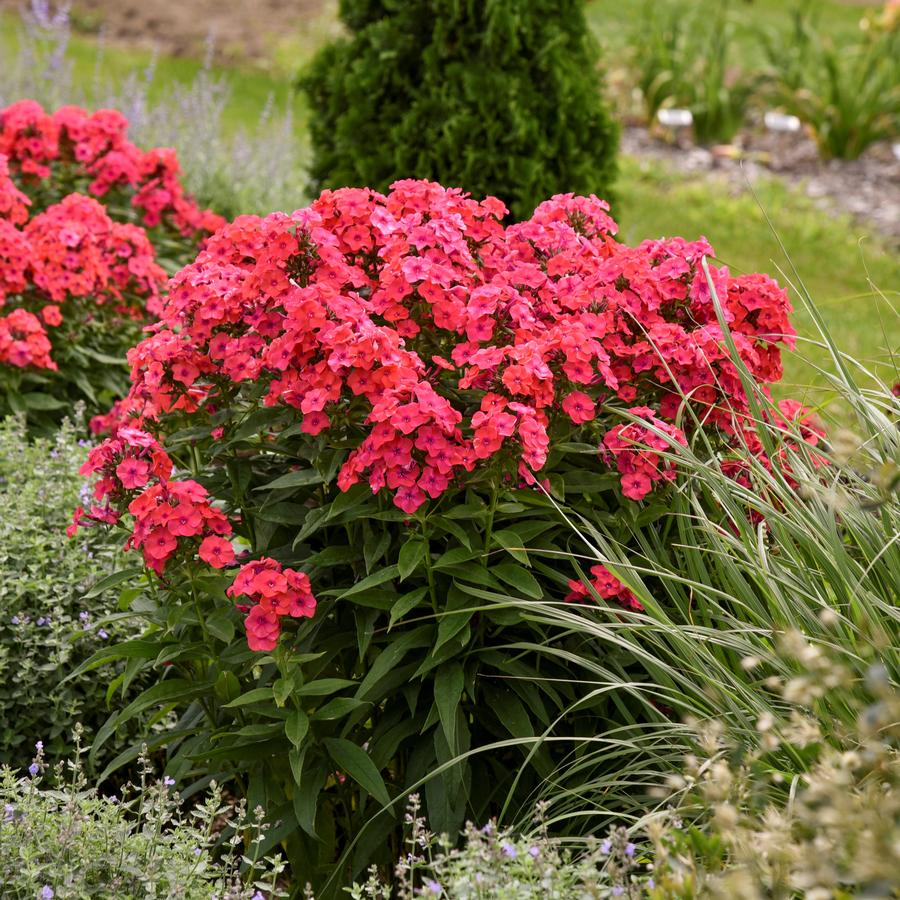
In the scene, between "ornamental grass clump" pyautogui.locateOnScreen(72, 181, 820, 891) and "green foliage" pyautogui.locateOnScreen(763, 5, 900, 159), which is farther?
"green foliage" pyautogui.locateOnScreen(763, 5, 900, 159)

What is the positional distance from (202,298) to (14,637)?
1225 mm

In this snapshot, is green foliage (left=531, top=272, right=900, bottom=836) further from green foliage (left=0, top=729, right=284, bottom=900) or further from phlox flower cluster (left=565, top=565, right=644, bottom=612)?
green foliage (left=0, top=729, right=284, bottom=900)

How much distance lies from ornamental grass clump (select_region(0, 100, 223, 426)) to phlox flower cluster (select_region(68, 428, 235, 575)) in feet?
5.11

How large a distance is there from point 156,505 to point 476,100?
10.7 ft

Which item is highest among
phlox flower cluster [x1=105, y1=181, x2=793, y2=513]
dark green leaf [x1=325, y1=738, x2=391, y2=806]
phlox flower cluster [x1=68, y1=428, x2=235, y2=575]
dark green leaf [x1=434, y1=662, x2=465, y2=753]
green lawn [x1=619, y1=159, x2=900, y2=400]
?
phlox flower cluster [x1=105, y1=181, x2=793, y2=513]

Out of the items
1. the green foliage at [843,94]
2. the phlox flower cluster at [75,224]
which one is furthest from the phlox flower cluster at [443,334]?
the green foliage at [843,94]

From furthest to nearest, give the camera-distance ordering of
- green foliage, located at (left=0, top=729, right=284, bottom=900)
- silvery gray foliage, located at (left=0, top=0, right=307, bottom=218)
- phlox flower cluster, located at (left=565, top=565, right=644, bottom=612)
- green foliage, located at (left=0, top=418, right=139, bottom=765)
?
silvery gray foliage, located at (left=0, top=0, right=307, bottom=218)
green foliage, located at (left=0, top=418, right=139, bottom=765)
phlox flower cluster, located at (left=565, top=565, right=644, bottom=612)
green foliage, located at (left=0, top=729, right=284, bottom=900)

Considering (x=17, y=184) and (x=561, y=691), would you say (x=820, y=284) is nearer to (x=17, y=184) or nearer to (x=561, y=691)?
(x=17, y=184)

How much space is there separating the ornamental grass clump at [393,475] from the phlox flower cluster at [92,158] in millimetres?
2303

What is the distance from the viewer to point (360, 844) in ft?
8.84

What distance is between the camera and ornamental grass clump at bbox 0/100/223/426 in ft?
13.7

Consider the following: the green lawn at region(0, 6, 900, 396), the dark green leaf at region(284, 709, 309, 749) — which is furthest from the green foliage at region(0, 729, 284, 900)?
the green lawn at region(0, 6, 900, 396)

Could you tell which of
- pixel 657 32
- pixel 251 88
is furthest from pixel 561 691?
pixel 251 88

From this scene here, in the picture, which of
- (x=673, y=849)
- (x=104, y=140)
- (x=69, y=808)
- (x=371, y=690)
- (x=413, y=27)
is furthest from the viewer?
(x=413, y=27)
